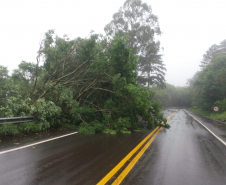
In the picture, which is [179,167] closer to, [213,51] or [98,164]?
[98,164]

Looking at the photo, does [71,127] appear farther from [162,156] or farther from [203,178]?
[203,178]

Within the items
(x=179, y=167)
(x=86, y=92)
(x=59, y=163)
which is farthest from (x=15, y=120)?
(x=179, y=167)

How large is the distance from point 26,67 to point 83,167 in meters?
20.0

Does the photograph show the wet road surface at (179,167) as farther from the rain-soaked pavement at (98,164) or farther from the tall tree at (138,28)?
the tall tree at (138,28)

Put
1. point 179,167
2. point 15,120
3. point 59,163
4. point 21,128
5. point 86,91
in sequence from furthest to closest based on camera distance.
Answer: point 86,91 < point 15,120 < point 21,128 < point 179,167 < point 59,163

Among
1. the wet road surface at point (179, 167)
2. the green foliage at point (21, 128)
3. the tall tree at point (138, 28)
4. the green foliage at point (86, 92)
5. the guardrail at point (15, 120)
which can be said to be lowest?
the wet road surface at point (179, 167)

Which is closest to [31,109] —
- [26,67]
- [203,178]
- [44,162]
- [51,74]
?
[51,74]

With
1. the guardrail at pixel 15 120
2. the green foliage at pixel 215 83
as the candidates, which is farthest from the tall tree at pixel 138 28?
the guardrail at pixel 15 120

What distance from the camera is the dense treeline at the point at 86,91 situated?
984cm

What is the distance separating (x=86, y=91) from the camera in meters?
12.6

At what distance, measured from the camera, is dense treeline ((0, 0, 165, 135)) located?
387 inches

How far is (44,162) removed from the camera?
469 cm

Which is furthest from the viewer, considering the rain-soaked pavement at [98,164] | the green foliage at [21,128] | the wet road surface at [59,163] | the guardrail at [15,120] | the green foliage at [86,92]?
the green foliage at [86,92]

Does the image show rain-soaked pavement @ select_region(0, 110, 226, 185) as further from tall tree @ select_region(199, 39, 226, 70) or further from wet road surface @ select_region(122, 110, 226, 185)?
tall tree @ select_region(199, 39, 226, 70)
